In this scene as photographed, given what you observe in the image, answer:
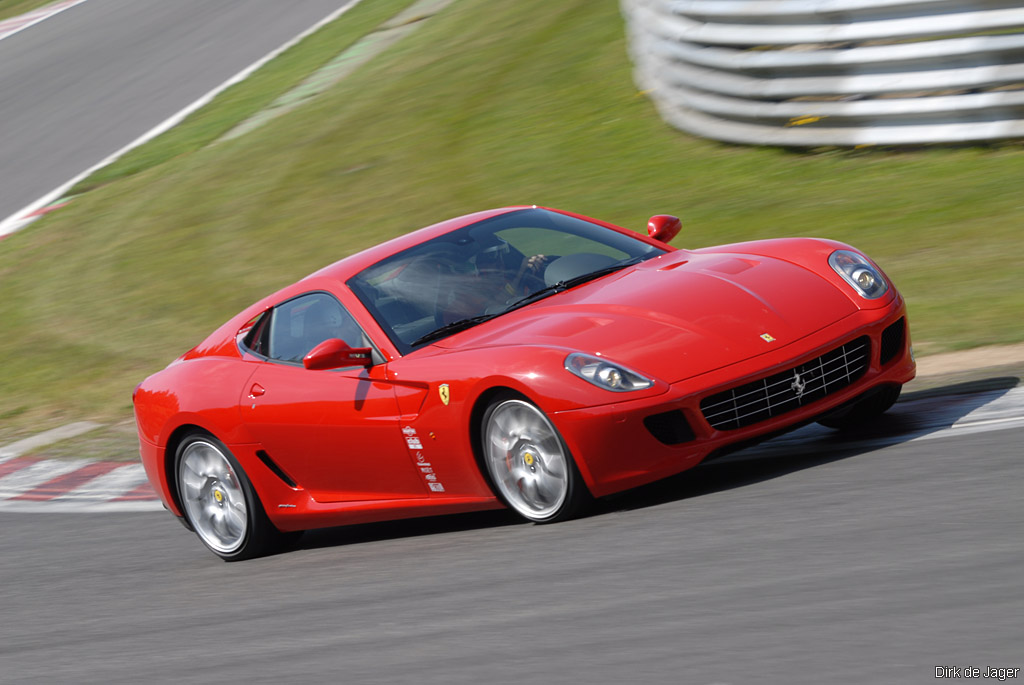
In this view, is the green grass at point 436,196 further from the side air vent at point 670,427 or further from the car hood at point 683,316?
the side air vent at point 670,427

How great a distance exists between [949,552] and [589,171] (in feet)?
32.1

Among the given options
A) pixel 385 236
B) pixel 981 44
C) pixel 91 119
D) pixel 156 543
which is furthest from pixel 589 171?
pixel 91 119

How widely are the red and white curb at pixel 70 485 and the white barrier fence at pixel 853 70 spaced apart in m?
6.23

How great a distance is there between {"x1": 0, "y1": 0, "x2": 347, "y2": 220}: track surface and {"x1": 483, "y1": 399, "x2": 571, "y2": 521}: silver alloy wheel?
583 inches

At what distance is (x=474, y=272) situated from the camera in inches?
245

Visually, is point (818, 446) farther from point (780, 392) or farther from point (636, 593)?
point (636, 593)

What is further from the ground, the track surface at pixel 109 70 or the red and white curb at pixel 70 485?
the track surface at pixel 109 70

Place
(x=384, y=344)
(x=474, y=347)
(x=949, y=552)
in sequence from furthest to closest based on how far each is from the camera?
(x=384, y=344) < (x=474, y=347) < (x=949, y=552)

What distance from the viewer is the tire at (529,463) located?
5.29 m

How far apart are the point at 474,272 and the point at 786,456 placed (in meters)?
1.55

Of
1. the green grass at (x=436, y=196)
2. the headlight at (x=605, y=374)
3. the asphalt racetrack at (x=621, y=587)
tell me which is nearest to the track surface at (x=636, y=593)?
the asphalt racetrack at (x=621, y=587)

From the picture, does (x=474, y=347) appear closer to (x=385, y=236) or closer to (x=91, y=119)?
(x=385, y=236)

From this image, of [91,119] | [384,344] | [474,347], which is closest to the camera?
[474,347]

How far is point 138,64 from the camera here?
2609cm
